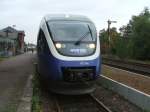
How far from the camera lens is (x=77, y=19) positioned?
47.9 ft

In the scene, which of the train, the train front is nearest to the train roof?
the train

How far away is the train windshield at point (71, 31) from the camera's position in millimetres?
13656

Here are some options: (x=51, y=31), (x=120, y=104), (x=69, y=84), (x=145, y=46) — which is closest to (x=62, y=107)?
(x=69, y=84)

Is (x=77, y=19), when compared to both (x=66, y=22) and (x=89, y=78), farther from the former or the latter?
(x=89, y=78)

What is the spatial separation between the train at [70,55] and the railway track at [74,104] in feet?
1.32

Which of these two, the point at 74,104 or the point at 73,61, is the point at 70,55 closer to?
the point at 73,61

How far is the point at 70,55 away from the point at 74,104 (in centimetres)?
159

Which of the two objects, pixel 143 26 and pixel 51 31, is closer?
pixel 51 31

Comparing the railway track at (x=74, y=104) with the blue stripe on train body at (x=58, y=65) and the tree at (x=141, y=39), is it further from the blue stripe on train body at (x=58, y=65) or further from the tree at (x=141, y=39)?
the tree at (x=141, y=39)

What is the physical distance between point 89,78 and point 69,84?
698 millimetres

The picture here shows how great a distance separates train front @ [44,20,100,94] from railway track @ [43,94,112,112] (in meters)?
0.42

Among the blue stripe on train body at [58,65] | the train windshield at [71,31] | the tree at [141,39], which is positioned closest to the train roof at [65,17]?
the train windshield at [71,31]

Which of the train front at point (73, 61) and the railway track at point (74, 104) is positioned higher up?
the train front at point (73, 61)

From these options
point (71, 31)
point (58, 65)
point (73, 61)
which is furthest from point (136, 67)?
point (58, 65)
